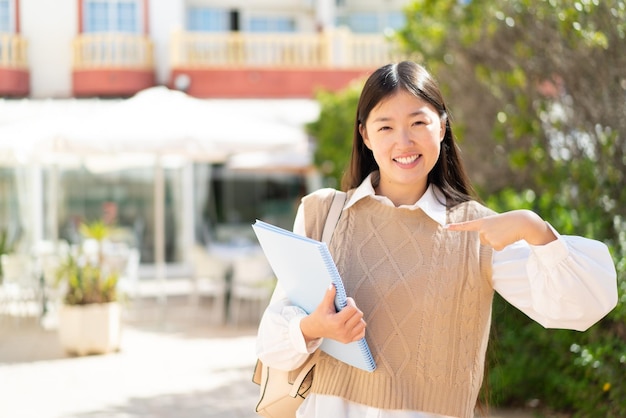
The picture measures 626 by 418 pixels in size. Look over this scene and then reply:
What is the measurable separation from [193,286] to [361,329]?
10.1m

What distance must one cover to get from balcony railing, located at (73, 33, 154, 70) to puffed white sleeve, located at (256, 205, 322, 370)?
1709cm

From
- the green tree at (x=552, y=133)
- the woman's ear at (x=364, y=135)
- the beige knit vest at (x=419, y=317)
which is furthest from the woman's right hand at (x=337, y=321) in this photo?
the green tree at (x=552, y=133)

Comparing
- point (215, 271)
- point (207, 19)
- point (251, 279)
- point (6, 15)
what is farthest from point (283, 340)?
point (207, 19)

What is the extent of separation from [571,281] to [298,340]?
2.22ft

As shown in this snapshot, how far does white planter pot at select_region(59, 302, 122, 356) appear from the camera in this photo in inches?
352

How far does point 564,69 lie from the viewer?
6723mm

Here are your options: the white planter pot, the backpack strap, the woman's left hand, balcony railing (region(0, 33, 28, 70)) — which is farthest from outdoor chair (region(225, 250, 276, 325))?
balcony railing (region(0, 33, 28, 70))

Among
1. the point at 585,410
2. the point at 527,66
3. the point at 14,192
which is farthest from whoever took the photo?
the point at 14,192

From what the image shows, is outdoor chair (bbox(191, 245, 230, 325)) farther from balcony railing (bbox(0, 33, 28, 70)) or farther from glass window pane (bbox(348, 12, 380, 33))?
glass window pane (bbox(348, 12, 380, 33))

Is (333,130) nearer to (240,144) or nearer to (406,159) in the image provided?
(240,144)

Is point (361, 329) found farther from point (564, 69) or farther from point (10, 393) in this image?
point (10, 393)

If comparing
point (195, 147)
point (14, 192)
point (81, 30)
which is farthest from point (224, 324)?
point (81, 30)

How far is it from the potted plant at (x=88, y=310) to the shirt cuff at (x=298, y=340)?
6869 millimetres

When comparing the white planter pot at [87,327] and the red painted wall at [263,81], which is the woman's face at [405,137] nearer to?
the white planter pot at [87,327]
